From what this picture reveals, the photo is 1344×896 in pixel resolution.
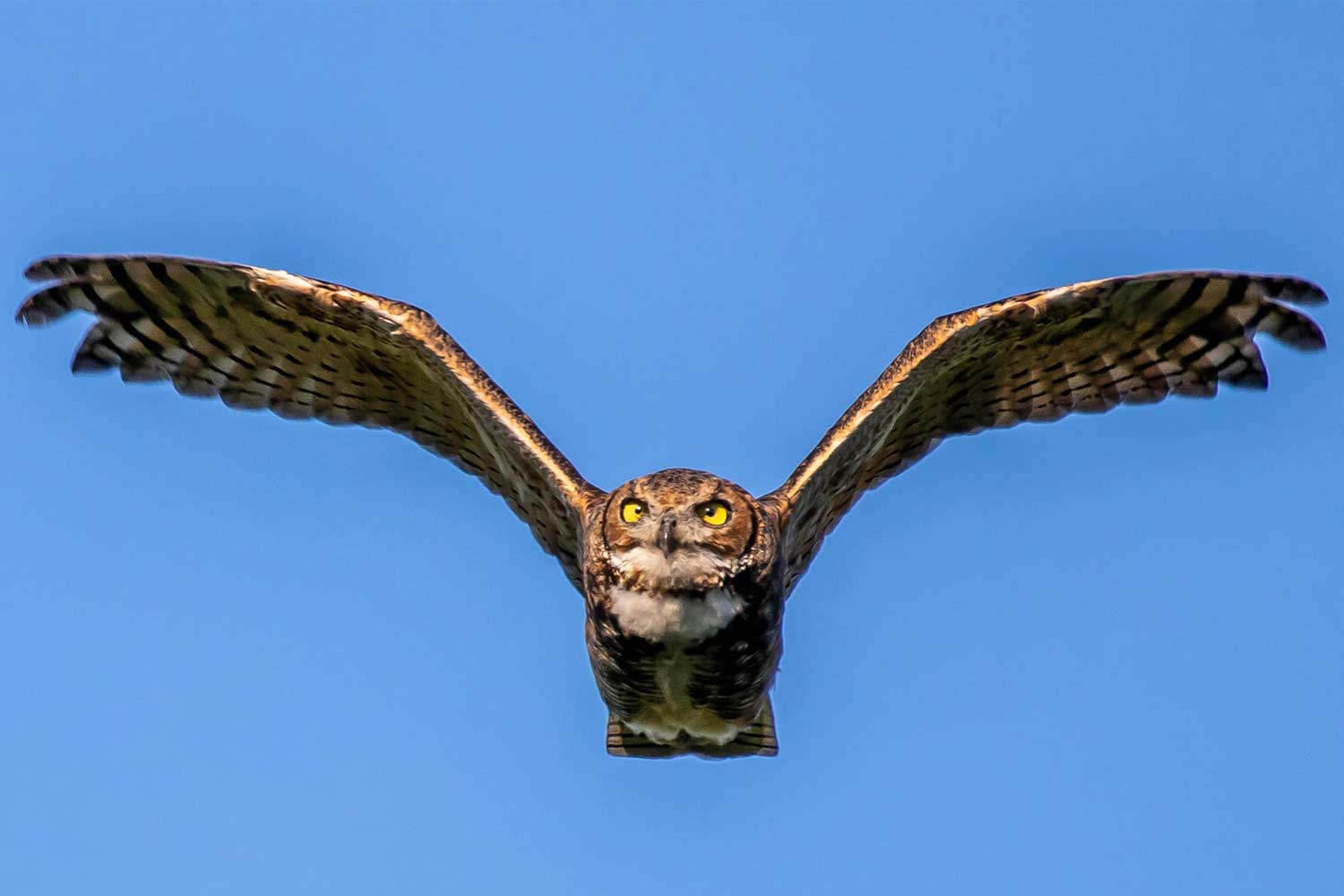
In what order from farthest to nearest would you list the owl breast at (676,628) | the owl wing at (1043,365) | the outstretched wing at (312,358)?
the outstretched wing at (312,358) → the owl wing at (1043,365) → the owl breast at (676,628)

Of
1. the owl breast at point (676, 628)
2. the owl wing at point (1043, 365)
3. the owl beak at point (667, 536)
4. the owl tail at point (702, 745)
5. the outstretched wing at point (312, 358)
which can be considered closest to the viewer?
the owl beak at point (667, 536)

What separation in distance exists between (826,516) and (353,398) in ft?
8.82

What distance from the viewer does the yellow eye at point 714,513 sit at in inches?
300

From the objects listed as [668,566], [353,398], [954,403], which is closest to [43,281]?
[353,398]

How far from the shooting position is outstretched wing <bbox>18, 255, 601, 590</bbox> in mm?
8414

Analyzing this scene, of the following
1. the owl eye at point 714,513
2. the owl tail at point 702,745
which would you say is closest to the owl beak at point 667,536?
the owl eye at point 714,513

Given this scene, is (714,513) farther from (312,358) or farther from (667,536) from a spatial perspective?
(312,358)

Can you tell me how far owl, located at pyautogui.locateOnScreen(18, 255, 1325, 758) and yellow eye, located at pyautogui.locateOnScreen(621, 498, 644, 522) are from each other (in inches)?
0.5

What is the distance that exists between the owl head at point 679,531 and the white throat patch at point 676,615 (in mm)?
52

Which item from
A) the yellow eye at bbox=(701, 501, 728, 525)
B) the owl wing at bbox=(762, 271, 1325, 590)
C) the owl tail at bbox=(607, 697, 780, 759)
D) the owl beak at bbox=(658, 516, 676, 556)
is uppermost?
the owl wing at bbox=(762, 271, 1325, 590)

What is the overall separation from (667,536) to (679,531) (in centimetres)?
10

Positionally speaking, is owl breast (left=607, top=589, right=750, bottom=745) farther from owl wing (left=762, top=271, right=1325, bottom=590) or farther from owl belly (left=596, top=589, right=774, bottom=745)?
owl wing (left=762, top=271, right=1325, bottom=590)

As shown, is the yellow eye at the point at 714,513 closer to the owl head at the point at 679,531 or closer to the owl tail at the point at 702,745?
the owl head at the point at 679,531

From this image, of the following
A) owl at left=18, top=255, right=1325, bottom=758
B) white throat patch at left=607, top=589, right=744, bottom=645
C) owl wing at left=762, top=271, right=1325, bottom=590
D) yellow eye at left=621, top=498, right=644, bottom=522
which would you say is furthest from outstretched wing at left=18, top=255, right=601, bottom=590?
owl wing at left=762, top=271, right=1325, bottom=590
